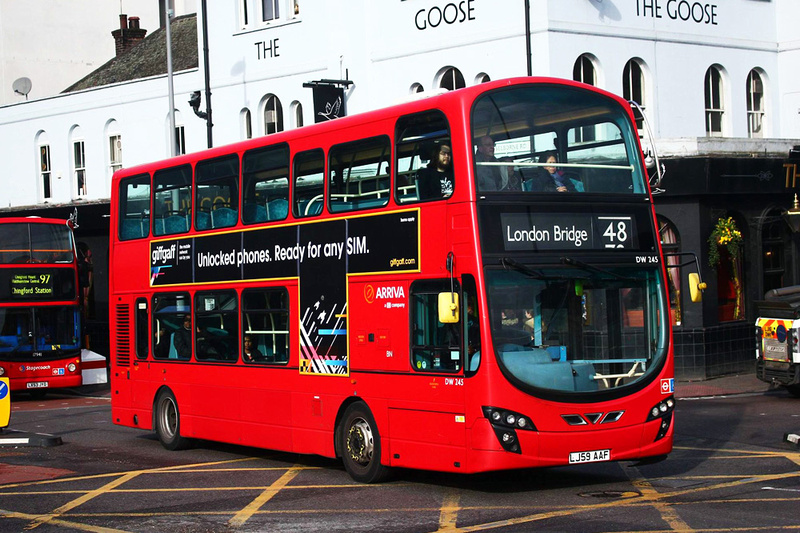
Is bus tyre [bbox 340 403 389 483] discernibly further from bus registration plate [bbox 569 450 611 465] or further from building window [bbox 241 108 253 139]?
building window [bbox 241 108 253 139]

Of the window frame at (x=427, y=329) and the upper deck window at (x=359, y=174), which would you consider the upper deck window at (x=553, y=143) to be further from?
the upper deck window at (x=359, y=174)

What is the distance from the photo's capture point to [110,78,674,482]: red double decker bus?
11828mm

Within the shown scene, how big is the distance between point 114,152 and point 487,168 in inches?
1078

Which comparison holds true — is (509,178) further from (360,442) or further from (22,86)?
(22,86)

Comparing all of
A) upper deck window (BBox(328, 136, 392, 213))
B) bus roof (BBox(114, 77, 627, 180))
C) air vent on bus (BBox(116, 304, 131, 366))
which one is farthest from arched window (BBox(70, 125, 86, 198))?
upper deck window (BBox(328, 136, 392, 213))

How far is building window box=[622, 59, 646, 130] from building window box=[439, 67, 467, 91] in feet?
11.9

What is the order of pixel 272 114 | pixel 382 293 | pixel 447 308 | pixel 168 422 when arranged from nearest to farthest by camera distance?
pixel 447 308
pixel 382 293
pixel 168 422
pixel 272 114

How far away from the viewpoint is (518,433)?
38.1 feet

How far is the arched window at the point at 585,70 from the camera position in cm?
2631

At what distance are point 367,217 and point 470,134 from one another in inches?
78.0

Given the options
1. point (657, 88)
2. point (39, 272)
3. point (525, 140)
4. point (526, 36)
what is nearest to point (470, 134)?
point (525, 140)

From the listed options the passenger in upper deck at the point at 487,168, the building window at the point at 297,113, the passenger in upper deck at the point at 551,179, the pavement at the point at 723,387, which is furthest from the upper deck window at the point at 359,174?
the building window at the point at 297,113

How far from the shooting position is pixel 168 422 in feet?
58.3

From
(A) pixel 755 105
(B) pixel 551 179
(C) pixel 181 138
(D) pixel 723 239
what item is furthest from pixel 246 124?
(B) pixel 551 179
